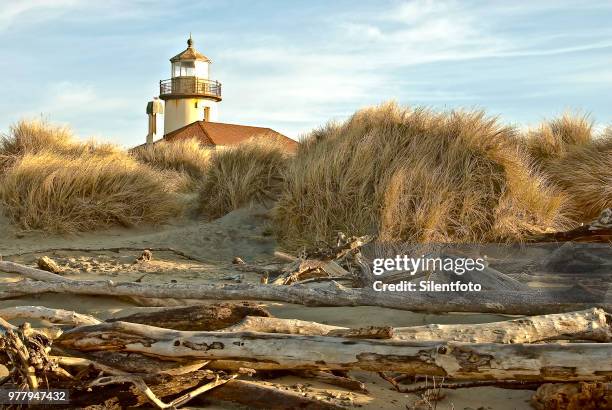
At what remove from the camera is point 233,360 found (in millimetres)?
3256

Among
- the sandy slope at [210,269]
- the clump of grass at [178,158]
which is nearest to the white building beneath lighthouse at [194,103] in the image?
the clump of grass at [178,158]

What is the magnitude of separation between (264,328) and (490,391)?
1177mm

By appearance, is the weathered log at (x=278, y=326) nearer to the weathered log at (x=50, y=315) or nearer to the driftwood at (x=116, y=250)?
the weathered log at (x=50, y=315)

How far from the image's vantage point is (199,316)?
12.4 feet

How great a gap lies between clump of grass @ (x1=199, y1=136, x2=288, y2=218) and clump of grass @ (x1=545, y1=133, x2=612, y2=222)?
3853 mm

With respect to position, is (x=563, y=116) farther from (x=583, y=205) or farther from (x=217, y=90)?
(x=217, y=90)

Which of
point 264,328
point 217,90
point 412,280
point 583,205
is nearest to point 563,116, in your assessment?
point 583,205

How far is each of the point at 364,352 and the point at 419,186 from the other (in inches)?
192

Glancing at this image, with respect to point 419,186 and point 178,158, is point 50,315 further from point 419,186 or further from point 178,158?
point 178,158

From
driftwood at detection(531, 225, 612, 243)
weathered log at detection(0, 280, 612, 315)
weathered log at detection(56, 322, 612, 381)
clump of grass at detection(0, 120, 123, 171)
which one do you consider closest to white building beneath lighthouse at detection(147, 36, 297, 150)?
clump of grass at detection(0, 120, 123, 171)

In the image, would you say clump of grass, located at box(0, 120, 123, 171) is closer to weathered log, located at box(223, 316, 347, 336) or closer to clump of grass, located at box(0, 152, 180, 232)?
clump of grass, located at box(0, 152, 180, 232)

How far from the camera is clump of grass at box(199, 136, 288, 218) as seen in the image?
9938mm

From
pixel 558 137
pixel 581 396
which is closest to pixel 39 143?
pixel 558 137

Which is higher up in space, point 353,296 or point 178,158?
point 178,158
